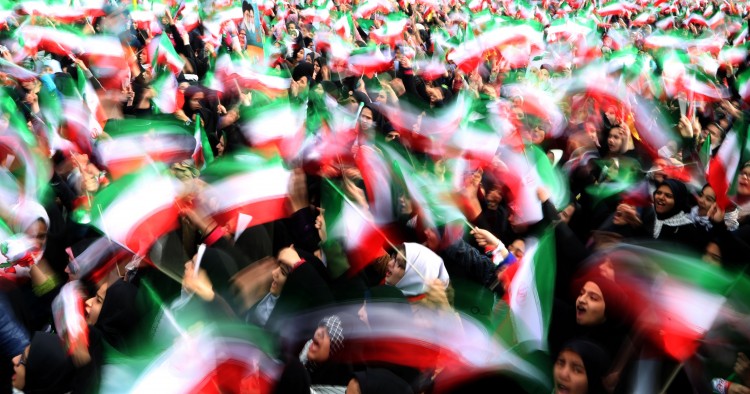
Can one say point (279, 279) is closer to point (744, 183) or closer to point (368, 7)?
point (744, 183)

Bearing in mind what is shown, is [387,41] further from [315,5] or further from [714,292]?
[714,292]

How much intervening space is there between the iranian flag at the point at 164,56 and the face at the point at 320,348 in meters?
5.97

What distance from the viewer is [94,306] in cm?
390

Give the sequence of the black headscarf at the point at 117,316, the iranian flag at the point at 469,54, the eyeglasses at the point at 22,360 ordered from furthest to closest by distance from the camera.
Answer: the iranian flag at the point at 469,54, the black headscarf at the point at 117,316, the eyeglasses at the point at 22,360

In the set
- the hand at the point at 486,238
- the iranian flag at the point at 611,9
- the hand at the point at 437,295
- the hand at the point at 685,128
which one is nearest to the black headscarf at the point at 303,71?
the hand at the point at 685,128

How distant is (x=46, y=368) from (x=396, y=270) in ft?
6.02

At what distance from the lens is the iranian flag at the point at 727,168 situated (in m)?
4.70

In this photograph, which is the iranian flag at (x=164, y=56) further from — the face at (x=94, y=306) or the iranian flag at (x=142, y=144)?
the face at (x=94, y=306)

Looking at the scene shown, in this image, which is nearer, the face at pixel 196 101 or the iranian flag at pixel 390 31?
the face at pixel 196 101

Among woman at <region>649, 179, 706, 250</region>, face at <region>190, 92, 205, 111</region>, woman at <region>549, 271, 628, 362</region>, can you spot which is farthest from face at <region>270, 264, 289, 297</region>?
face at <region>190, 92, 205, 111</region>

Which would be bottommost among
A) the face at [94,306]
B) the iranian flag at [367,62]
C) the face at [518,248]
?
the iranian flag at [367,62]

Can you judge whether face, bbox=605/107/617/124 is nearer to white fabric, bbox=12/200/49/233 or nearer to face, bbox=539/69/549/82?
face, bbox=539/69/549/82

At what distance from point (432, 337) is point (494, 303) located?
0.77 meters

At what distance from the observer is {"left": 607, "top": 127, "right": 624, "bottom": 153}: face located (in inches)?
244
